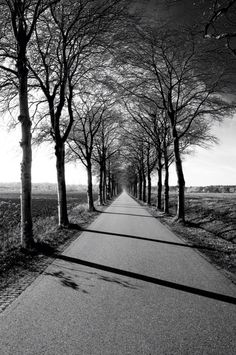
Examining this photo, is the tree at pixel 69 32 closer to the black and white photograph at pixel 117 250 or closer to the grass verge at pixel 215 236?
the black and white photograph at pixel 117 250

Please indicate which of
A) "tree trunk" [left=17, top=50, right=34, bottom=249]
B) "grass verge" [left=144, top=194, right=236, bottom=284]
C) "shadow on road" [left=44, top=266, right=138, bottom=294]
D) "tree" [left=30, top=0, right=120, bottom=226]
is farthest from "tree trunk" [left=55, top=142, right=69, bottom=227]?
"shadow on road" [left=44, top=266, right=138, bottom=294]

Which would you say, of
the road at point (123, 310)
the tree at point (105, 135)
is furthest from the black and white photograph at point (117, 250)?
the tree at point (105, 135)

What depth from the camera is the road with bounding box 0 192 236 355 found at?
374cm

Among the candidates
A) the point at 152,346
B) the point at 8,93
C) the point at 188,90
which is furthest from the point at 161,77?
the point at 152,346

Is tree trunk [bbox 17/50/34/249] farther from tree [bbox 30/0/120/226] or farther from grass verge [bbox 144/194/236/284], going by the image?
grass verge [bbox 144/194/236/284]

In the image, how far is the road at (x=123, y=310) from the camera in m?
3.74

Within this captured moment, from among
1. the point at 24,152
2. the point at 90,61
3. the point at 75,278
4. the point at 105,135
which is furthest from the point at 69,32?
the point at 105,135

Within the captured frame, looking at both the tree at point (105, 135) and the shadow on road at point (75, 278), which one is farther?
the tree at point (105, 135)

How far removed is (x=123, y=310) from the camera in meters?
4.81

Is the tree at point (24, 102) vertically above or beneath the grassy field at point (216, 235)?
above

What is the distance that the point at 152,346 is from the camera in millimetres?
3699

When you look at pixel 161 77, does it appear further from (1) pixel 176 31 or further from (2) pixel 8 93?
(2) pixel 8 93

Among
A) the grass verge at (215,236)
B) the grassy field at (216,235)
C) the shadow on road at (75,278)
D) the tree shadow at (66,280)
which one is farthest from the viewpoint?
the grassy field at (216,235)

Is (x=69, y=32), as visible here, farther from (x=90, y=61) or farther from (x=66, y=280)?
(x=66, y=280)
